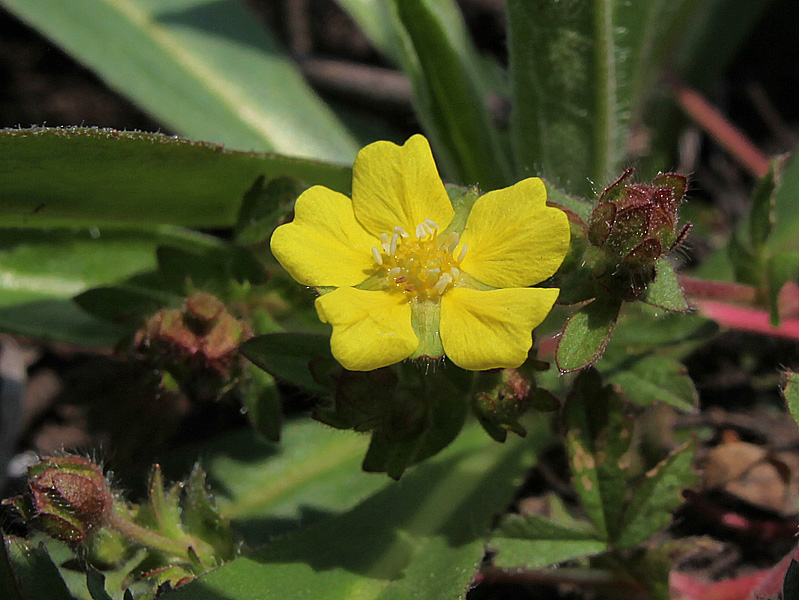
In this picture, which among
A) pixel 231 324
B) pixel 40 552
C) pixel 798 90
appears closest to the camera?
pixel 40 552

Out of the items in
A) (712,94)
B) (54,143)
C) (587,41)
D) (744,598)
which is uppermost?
(587,41)

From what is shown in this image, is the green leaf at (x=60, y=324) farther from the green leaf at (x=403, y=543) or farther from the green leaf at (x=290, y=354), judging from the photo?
the green leaf at (x=403, y=543)

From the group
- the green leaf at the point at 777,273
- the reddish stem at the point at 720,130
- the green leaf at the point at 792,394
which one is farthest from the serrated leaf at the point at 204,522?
the reddish stem at the point at 720,130

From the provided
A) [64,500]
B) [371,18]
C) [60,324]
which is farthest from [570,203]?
[371,18]

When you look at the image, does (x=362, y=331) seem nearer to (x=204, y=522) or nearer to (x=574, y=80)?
(x=204, y=522)

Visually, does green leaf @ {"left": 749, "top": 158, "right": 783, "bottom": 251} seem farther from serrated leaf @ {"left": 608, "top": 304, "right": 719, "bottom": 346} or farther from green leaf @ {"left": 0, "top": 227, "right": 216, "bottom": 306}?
green leaf @ {"left": 0, "top": 227, "right": 216, "bottom": 306}

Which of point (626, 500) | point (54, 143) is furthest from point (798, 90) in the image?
point (54, 143)

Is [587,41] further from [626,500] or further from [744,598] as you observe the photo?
[744,598]
